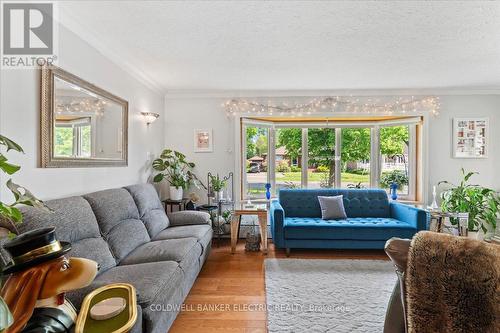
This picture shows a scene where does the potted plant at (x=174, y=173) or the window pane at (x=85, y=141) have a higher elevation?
the window pane at (x=85, y=141)

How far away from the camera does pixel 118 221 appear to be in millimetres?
2412

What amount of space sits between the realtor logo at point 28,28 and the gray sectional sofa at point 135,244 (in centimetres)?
113

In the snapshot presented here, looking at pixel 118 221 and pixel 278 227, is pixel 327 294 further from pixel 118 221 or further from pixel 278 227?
pixel 118 221

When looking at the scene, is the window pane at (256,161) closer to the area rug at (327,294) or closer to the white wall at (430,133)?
the white wall at (430,133)

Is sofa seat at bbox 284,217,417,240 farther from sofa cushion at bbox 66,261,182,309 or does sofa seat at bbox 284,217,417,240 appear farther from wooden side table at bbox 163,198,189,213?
sofa cushion at bbox 66,261,182,309

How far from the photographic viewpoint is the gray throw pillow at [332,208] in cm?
384

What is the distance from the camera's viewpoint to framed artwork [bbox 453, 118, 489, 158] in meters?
4.24

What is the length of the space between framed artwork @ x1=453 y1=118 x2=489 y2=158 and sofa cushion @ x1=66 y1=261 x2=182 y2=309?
4710 mm

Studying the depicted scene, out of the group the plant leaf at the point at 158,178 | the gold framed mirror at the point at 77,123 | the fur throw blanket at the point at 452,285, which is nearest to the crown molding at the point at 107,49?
the gold framed mirror at the point at 77,123

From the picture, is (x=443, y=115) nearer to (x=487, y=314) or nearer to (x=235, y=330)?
(x=487, y=314)

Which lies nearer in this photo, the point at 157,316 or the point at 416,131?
the point at 157,316

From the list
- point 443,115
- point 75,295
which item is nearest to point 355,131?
point 443,115

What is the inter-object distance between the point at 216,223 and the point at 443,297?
328cm

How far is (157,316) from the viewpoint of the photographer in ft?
5.26
